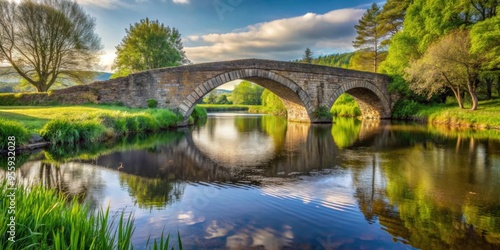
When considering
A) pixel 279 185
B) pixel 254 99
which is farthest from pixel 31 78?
pixel 254 99

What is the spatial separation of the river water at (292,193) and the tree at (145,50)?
2485 centimetres

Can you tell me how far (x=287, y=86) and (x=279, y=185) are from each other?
50.9 ft

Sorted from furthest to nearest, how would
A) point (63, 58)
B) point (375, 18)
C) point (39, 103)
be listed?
point (375, 18)
point (63, 58)
point (39, 103)

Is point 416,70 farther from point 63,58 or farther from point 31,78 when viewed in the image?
point 31,78

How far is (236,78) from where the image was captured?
19.0 meters

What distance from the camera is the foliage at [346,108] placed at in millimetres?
33625

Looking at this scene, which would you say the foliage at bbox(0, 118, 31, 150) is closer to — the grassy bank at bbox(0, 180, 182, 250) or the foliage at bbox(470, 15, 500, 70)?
the grassy bank at bbox(0, 180, 182, 250)

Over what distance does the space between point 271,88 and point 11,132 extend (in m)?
17.3

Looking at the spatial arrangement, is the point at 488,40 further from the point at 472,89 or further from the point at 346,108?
the point at 346,108

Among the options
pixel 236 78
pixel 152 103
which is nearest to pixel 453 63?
pixel 236 78

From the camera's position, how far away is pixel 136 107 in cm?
1775

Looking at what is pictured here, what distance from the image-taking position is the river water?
359 centimetres

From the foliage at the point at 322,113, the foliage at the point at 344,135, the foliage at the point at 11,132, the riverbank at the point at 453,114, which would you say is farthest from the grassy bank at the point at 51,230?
the riverbank at the point at 453,114

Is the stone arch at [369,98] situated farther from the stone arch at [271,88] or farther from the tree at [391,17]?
the tree at [391,17]
